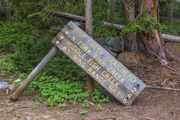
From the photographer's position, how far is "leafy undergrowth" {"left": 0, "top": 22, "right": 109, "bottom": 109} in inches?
222

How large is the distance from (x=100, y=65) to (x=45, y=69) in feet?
5.97

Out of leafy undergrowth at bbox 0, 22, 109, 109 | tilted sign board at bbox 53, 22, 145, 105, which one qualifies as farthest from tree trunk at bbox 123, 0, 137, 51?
tilted sign board at bbox 53, 22, 145, 105

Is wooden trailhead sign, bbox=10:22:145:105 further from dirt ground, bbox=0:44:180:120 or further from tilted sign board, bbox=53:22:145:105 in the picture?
dirt ground, bbox=0:44:180:120

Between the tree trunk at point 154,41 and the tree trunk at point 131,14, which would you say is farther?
the tree trunk at point 154,41

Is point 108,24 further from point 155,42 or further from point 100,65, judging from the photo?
point 100,65

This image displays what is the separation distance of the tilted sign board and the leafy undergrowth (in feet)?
1.13

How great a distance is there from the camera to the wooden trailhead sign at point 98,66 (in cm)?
535

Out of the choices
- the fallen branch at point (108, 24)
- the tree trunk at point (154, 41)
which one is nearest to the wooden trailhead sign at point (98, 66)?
the fallen branch at point (108, 24)

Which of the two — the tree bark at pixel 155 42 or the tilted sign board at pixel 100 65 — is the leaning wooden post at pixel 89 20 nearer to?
the tilted sign board at pixel 100 65

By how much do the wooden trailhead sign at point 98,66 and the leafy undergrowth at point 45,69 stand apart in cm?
34

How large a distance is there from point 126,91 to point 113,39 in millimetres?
2682

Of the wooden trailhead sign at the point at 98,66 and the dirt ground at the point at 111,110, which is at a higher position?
the wooden trailhead sign at the point at 98,66

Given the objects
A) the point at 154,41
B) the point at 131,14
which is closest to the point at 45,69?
the point at 131,14

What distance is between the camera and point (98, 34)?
6594 mm
